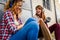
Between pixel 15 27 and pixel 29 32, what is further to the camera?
pixel 15 27

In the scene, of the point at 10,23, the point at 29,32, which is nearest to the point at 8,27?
the point at 10,23

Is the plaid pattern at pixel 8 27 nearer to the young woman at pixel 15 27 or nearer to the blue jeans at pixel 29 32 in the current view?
the young woman at pixel 15 27

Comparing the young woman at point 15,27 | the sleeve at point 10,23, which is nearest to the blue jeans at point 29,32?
the young woman at point 15,27

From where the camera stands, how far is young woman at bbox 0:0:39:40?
2311 millimetres

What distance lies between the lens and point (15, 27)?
250cm

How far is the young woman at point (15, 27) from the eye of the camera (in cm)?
231

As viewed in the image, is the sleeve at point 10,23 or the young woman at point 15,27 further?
the sleeve at point 10,23

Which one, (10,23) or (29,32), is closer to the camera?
(29,32)

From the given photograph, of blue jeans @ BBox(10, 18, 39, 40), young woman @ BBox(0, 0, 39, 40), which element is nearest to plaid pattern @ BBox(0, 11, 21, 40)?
young woman @ BBox(0, 0, 39, 40)

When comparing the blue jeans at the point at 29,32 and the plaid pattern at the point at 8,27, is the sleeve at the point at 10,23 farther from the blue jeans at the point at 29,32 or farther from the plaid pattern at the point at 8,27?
the blue jeans at the point at 29,32

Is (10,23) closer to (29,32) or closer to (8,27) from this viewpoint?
(8,27)

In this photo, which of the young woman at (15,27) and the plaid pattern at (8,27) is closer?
the young woman at (15,27)

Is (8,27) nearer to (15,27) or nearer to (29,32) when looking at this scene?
(15,27)

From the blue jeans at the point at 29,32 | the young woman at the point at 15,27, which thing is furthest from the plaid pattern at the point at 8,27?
the blue jeans at the point at 29,32
